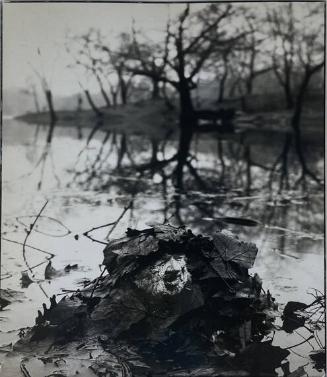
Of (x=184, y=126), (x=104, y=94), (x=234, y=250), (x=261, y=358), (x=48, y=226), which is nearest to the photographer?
(x=261, y=358)

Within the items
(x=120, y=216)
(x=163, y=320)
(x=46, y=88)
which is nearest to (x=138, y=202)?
(x=120, y=216)

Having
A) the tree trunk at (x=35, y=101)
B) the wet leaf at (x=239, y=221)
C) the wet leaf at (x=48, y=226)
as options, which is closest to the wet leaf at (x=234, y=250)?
the wet leaf at (x=239, y=221)

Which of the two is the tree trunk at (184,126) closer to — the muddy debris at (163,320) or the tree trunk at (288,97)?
the tree trunk at (288,97)

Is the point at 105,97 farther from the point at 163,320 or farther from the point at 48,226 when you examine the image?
the point at 163,320

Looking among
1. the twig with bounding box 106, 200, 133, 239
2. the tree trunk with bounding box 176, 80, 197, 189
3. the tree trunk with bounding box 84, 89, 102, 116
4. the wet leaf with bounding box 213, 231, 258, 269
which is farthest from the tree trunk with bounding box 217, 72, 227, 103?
the wet leaf with bounding box 213, 231, 258, 269

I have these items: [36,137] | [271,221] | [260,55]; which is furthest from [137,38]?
[271,221]

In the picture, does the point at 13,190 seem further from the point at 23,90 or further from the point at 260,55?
the point at 260,55
